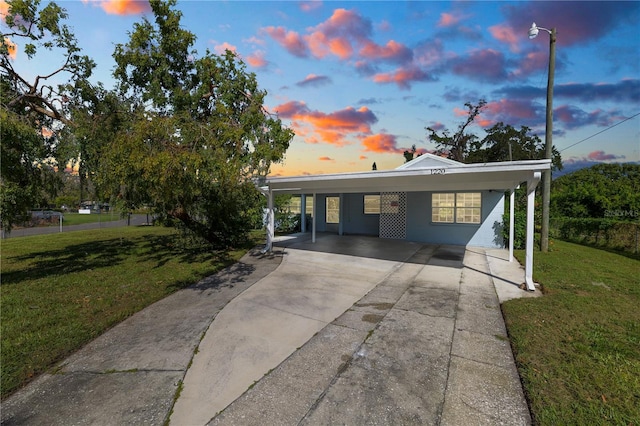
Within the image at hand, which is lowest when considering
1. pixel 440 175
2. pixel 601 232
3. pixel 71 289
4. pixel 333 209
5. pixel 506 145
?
pixel 71 289

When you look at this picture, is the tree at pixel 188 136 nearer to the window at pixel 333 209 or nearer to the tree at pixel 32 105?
the tree at pixel 32 105

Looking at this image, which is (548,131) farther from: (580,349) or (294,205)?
(294,205)

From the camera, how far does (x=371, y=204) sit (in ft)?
50.5

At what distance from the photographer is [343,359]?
343cm

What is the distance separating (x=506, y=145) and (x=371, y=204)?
2306 cm

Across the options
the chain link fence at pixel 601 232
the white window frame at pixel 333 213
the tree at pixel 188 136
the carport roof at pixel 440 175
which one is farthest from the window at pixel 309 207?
the chain link fence at pixel 601 232

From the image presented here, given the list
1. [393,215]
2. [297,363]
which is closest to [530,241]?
[297,363]

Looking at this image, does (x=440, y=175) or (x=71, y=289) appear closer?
(x=71, y=289)

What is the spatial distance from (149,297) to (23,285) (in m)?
3.41

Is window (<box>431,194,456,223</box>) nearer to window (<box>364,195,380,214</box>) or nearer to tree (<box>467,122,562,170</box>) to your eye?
window (<box>364,195,380,214</box>)

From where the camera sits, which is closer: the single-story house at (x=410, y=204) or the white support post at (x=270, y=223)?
the single-story house at (x=410, y=204)

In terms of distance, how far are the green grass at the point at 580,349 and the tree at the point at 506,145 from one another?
26996 mm

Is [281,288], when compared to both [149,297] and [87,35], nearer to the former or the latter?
[149,297]

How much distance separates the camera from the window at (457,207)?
12070 mm
